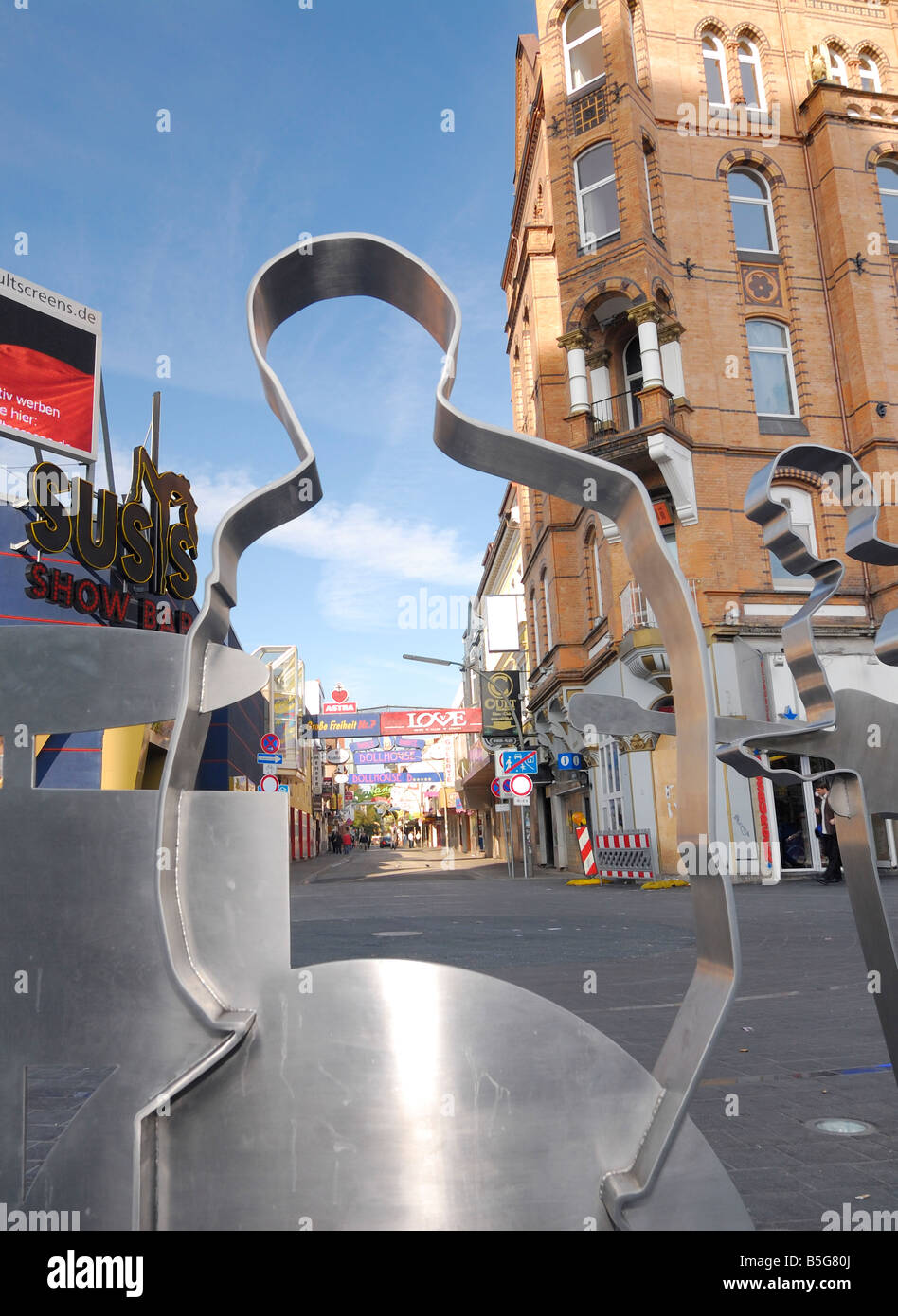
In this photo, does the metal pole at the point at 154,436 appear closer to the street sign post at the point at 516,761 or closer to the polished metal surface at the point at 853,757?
the street sign post at the point at 516,761

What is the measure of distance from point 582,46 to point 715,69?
3246 millimetres

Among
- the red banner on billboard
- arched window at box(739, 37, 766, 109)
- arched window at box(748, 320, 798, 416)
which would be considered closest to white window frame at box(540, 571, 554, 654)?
arched window at box(748, 320, 798, 416)

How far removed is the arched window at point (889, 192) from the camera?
21.6 metres

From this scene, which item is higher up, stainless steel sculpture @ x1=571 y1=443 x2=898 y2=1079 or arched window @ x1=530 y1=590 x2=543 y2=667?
arched window @ x1=530 y1=590 x2=543 y2=667

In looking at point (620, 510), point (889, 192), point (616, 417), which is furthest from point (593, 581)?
point (620, 510)

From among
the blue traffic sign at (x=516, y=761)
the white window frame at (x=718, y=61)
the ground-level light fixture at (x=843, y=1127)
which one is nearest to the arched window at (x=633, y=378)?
the white window frame at (x=718, y=61)

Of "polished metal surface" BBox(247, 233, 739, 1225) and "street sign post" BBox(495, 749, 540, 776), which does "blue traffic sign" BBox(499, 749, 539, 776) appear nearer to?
"street sign post" BBox(495, 749, 540, 776)

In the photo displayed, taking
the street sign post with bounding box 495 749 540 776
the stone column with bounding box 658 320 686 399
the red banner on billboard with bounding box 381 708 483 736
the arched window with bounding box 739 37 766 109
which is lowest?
the street sign post with bounding box 495 749 540 776

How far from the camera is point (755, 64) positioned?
2233cm

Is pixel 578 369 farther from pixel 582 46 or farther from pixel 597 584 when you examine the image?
pixel 582 46

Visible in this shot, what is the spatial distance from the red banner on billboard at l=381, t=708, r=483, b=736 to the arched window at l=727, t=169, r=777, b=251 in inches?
985

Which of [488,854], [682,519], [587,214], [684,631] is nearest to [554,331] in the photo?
[587,214]

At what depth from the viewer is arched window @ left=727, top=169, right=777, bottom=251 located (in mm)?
21688

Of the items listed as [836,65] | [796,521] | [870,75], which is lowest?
[796,521]
